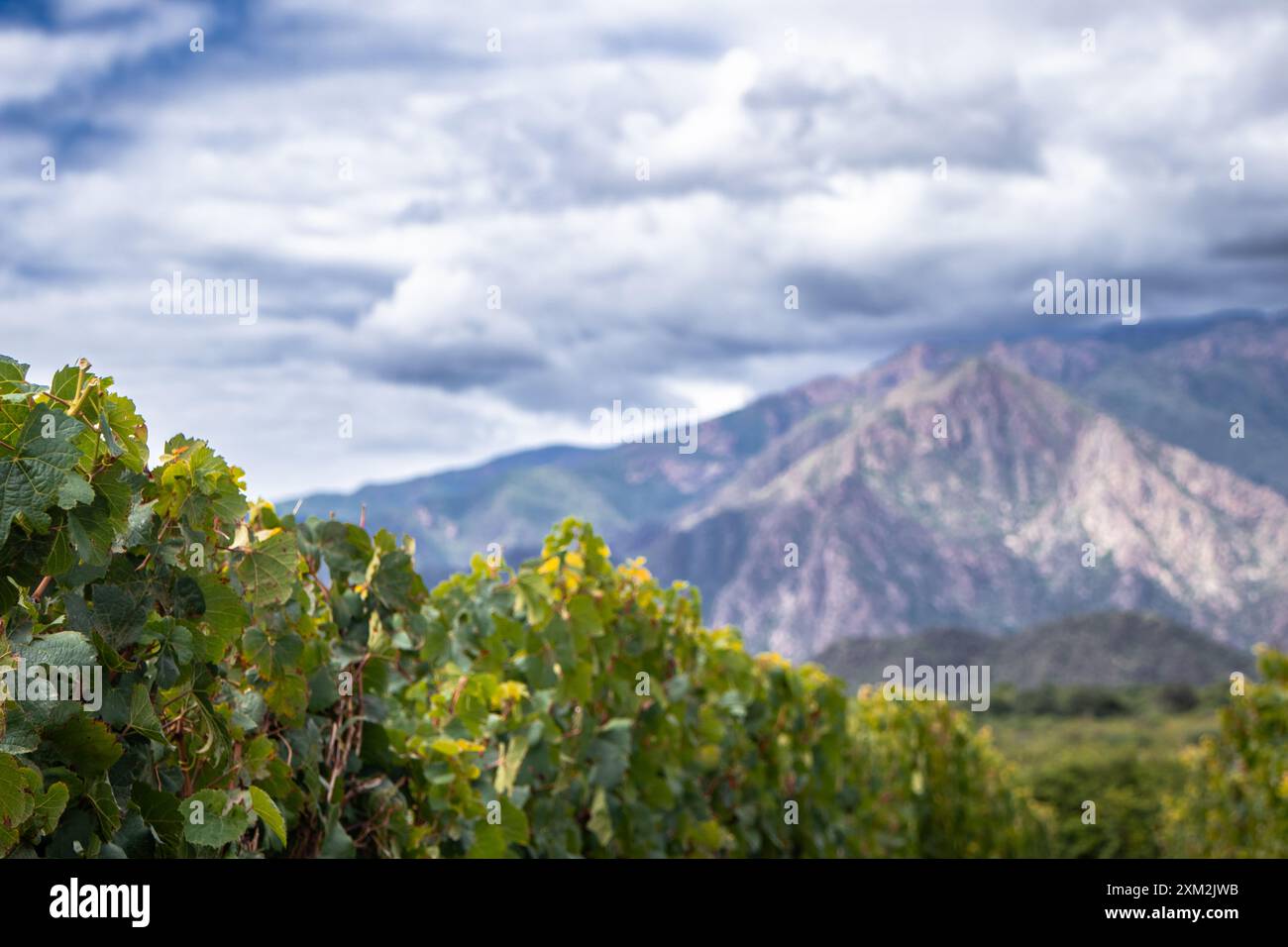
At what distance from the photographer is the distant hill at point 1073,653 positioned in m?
131

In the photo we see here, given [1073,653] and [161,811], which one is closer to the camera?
[161,811]

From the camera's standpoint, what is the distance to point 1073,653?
137 m

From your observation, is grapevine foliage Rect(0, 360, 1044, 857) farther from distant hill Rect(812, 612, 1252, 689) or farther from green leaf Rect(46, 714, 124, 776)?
distant hill Rect(812, 612, 1252, 689)

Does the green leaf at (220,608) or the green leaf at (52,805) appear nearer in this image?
the green leaf at (52,805)

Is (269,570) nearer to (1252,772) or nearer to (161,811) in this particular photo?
(161,811)

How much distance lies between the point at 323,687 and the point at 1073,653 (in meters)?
144

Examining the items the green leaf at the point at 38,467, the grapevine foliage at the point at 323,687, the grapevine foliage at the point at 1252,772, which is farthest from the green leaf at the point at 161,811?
the grapevine foliage at the point at 1252,772

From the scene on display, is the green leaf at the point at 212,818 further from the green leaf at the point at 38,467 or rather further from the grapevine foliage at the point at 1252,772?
the grapevine foliage at the point at 1252,772

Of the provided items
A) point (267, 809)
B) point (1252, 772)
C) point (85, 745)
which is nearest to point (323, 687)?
point (267, 809)

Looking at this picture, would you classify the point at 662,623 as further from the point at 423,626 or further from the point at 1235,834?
the point at 1235,834

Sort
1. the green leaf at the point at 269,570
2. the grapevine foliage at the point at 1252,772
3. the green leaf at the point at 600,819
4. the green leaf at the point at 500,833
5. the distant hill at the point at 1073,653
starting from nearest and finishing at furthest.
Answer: the green leaf at the point at 269,570 → the green leaf at the point at 500,833 → the green leaf at the point at 600,819 → the grapevine foliage at the point at 1252,772 → the distant hill at the point at 1073,653

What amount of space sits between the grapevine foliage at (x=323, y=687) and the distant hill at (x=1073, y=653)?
12200 cm

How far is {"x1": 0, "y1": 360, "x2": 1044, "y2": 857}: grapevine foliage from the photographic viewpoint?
1.85 meters
